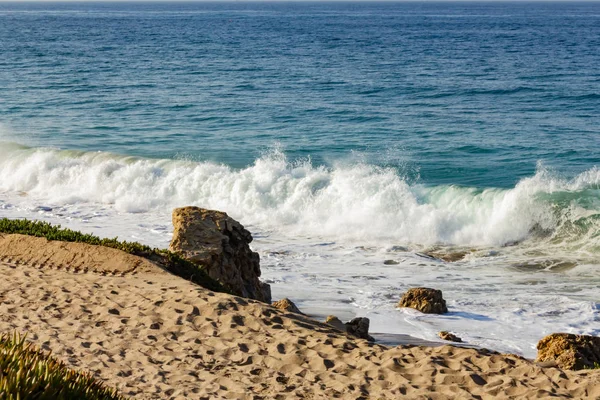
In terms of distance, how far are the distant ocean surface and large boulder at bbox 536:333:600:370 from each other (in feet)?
3.55

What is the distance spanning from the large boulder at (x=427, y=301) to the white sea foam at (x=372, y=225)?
0.59 ft

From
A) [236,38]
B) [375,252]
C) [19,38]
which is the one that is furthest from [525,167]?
[19,38]

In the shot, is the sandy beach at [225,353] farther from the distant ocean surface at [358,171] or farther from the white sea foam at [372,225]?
the distant ocean surface at [358,171]

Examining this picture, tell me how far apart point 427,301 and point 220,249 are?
11.5 ft

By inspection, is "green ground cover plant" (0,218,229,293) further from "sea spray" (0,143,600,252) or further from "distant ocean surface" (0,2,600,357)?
"sea spray" (0,143,600,252)

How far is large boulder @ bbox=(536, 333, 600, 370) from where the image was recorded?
10.9m

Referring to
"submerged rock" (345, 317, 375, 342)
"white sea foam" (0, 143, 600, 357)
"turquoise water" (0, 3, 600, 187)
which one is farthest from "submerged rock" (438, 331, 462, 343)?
"turquoise water" (0, 3, 600, 187)

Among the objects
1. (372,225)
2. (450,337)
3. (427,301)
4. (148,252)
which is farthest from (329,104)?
(450,337)

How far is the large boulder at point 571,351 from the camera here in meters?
10.9

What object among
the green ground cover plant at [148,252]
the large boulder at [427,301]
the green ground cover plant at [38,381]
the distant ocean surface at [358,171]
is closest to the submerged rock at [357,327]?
the distant ocean surface at [358,171]

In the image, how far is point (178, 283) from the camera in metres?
12.2

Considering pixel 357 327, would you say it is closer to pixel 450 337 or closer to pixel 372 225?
pixel 450 337

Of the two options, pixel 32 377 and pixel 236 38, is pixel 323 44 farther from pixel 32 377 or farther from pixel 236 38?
pixel 32 377

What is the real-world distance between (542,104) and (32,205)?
21112mm
